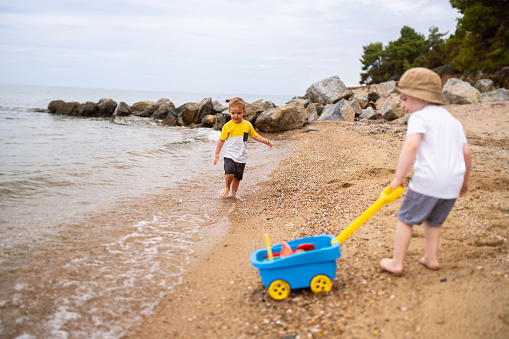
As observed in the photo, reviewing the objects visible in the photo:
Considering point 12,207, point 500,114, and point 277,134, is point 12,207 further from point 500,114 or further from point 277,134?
point 500,114

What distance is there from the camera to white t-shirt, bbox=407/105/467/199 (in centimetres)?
268

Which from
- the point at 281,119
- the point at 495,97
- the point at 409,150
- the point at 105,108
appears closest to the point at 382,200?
the point at 409,150

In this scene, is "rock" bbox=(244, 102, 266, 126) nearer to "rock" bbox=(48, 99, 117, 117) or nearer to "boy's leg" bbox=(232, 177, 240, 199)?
"boy's leg" bbox=(232, 177, 240, 199)

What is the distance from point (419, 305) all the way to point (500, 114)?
37.8 feet

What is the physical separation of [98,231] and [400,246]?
154 inches

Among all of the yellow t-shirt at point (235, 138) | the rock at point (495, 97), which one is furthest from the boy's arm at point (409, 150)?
the rock at point (495, 97)

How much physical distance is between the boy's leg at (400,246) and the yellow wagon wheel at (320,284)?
53 cm

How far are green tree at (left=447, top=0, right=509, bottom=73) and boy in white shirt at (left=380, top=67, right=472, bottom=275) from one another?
2302cm

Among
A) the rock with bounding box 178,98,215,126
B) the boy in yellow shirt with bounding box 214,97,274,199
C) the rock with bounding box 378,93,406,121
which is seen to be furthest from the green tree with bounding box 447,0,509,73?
the boy in yellow shirt with bounding box 214,97,274,199

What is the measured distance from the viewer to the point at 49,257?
4.01 meters

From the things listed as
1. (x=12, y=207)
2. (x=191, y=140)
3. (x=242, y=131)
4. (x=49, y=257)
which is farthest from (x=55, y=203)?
(x=191, y=140)

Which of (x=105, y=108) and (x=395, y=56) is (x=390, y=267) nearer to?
(x=105, y=108)

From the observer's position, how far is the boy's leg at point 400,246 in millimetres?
2855

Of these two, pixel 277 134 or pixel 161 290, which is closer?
pixel 161 290
